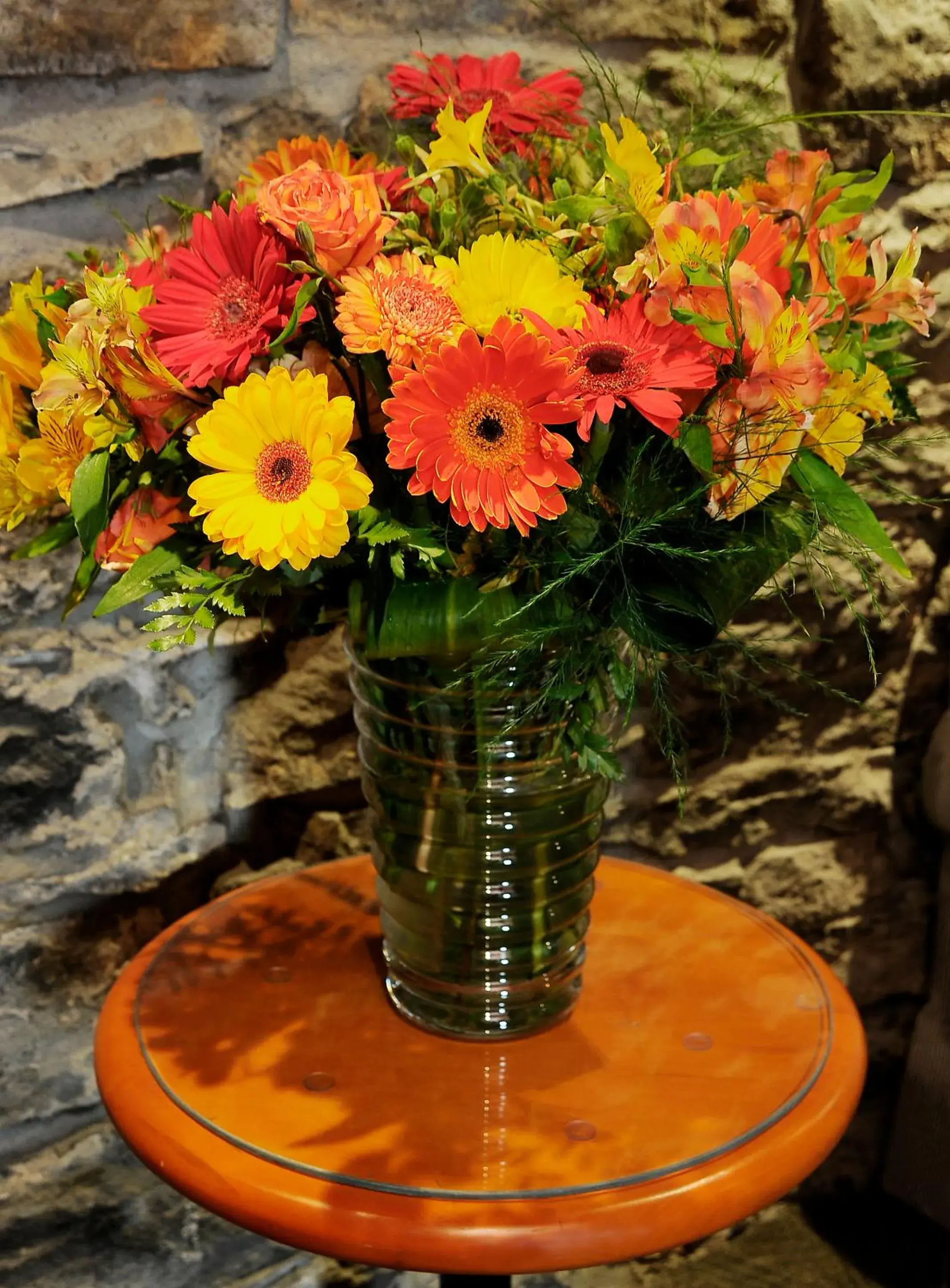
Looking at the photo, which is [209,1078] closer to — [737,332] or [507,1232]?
[507,1232]

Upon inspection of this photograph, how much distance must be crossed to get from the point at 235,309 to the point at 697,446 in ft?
0.85

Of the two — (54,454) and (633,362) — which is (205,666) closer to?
(54,454)

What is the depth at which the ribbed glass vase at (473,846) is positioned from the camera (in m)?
0.76

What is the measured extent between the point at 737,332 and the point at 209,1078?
564 mm

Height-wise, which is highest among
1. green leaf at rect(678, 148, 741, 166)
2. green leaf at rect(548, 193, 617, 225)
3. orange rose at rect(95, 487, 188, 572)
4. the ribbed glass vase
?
green leaf at rect(678, 148, 741, 166)

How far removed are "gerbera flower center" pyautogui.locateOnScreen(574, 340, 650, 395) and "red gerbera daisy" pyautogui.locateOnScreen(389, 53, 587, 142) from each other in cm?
27

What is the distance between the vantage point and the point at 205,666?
3.65ft

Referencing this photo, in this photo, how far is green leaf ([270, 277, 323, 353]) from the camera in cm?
62

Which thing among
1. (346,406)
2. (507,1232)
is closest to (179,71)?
(346,406)

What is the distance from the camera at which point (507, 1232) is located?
0.66 m

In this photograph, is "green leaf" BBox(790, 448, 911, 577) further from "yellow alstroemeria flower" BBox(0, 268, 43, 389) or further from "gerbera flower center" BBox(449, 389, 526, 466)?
"yellow alstroemeria flower" BBox(0, 268, 43, 389)

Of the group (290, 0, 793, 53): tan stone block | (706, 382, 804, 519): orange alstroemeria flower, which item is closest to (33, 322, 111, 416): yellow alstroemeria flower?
(706, 382, 804, 519): orange alstroemeria flower

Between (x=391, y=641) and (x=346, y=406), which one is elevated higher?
(x=346, y=406)

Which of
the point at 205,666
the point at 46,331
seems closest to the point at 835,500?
the point at 46,331
